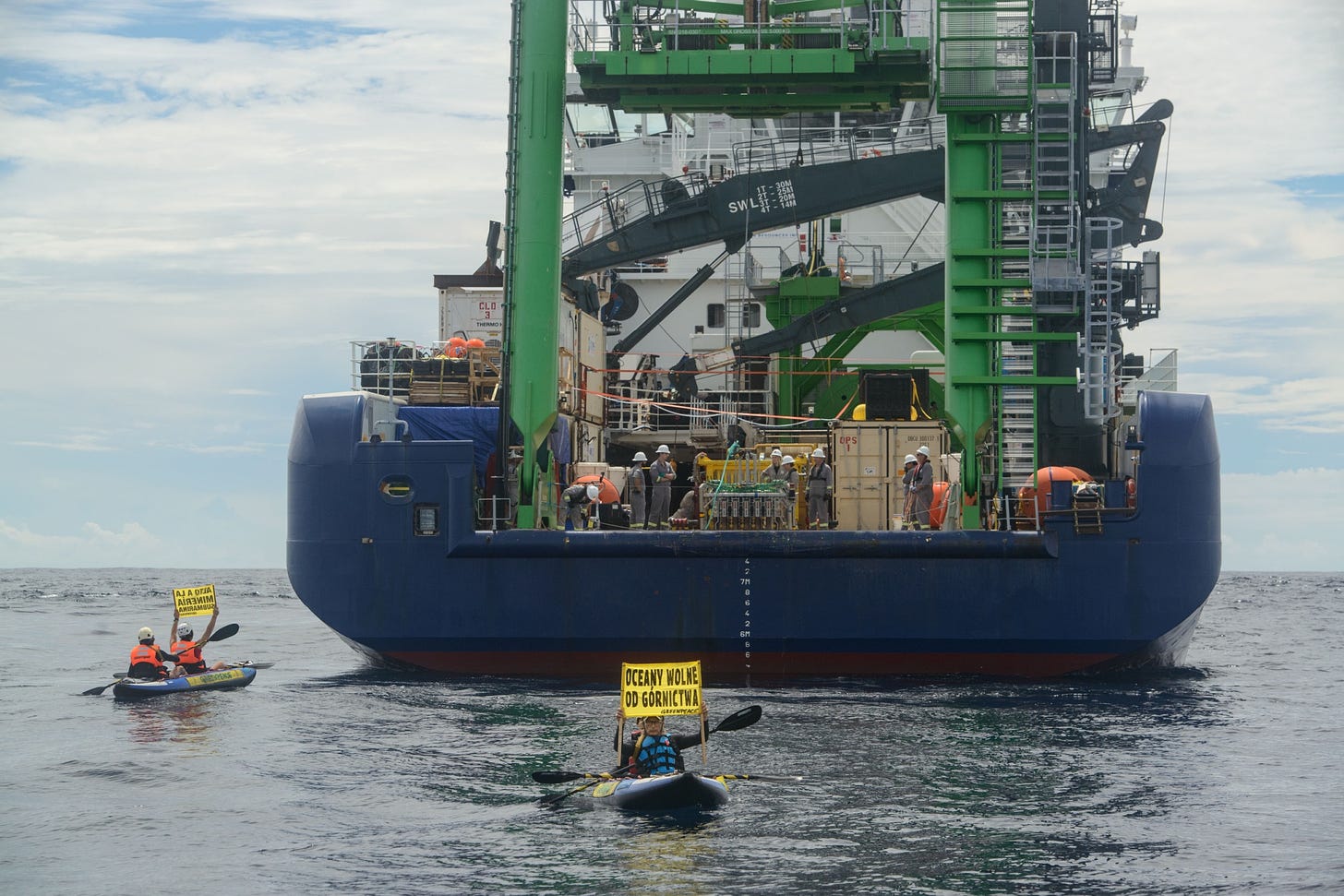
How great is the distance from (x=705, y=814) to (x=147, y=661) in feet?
43.0

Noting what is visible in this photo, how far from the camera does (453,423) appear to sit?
91.6ft

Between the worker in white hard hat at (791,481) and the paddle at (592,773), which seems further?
the worker in white hard hat at (791,481)

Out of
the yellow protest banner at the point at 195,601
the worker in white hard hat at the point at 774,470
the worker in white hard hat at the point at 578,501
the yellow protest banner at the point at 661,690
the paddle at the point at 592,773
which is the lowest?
the paddle at the point at 592,773

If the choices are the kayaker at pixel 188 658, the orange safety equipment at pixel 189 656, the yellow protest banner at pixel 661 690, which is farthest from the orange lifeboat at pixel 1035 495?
the orange safety equipment at pixel 189 656

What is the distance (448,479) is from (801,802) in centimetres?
936

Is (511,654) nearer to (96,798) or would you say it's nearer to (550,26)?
(96,798)

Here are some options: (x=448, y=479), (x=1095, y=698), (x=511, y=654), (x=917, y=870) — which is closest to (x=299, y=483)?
(x=448, y=479)

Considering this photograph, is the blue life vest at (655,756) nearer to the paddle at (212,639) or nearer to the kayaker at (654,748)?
the kayaker at (654,748)

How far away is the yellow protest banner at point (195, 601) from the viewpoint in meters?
26.8

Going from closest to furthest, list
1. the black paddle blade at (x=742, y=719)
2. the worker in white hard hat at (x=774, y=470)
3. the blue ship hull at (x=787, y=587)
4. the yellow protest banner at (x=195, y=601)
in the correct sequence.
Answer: the black paddle blade at (x=742, y=719)
the blue ship hull at (x=787, y=587)
the worker in white hard hat at (x=774, y=470)
the yellow protest banner at (x=195, y=601)

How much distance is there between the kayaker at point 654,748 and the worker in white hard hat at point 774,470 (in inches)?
341

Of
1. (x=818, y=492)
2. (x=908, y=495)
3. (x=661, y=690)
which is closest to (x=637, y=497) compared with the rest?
(x=818, y=492)

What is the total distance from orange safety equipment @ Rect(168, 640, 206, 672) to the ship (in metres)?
3.24

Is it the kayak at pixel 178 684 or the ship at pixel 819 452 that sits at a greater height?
the ship at pixel 819 452
